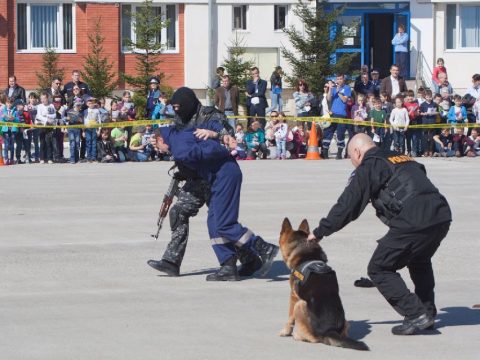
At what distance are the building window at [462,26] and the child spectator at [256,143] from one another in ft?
43.3

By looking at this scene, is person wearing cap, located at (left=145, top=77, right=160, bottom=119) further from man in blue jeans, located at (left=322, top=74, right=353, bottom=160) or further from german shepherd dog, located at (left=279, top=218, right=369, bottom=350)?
german shepherd dog, located at (left=279, top=218, right=369, bottom=350)

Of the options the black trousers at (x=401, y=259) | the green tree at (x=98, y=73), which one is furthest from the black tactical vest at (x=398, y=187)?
the green tree at (x=98, y=73)

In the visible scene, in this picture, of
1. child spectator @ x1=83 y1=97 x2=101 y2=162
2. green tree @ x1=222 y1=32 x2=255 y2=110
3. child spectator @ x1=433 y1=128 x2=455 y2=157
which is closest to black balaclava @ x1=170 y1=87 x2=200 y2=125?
child spectator @ x1=83 y1=97 x2=101 y2=162

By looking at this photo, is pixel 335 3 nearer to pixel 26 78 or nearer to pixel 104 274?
pixel 26 78

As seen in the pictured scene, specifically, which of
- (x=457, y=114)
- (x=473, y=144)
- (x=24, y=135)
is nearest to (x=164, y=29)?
(x=24, y=135)

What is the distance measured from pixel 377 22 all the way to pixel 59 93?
14.5 m

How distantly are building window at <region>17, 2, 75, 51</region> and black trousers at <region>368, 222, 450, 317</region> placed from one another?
89.3ft

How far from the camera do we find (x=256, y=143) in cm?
2530

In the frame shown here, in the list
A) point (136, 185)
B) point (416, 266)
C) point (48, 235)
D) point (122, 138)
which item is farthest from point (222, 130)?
point (122, 138)

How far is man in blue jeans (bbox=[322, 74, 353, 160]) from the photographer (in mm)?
25531

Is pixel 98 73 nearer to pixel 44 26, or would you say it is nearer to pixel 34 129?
pixel 44 26

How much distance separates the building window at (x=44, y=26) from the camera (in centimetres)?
3481

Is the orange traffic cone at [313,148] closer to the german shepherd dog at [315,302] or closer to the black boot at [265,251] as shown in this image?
the black boot at [265,251]

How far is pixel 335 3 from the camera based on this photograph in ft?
118
